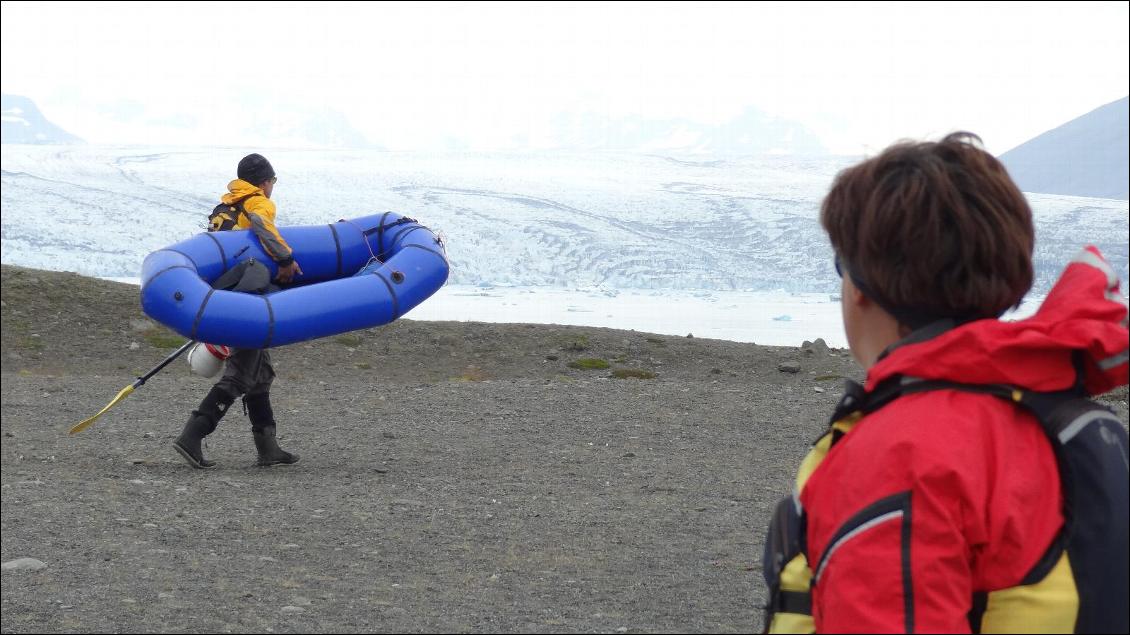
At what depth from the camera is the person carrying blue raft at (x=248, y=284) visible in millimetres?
6379

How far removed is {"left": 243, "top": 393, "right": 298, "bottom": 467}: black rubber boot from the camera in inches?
261

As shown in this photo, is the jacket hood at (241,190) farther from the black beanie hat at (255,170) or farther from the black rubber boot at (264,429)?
the black rubber boot at (264,429)

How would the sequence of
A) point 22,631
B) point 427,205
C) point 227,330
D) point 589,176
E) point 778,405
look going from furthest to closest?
point 589,176 < point 427,205 < point 778,405 < point 227,330 < point 22,631

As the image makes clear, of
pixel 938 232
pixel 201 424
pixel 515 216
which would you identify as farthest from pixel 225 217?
pixel 515 216

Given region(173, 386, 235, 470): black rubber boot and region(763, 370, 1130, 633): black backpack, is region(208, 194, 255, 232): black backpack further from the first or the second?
region(763, 370, 1130, 633): black backpack

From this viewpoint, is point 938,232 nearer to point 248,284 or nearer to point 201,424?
point 248,284

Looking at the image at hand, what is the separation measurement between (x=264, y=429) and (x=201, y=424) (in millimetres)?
340

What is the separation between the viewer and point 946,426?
114 centimetres

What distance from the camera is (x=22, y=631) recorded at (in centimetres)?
376

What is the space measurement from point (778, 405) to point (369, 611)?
6.26 meters

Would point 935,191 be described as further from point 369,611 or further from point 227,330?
point 227,330

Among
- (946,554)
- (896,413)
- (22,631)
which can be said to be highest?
(896,413)

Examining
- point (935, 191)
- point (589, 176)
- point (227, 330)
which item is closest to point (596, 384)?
point (227, 330)

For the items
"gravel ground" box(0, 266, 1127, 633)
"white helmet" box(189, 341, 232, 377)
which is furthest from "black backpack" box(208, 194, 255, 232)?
"gravel ground" box(0, 266, 1127, 633)
